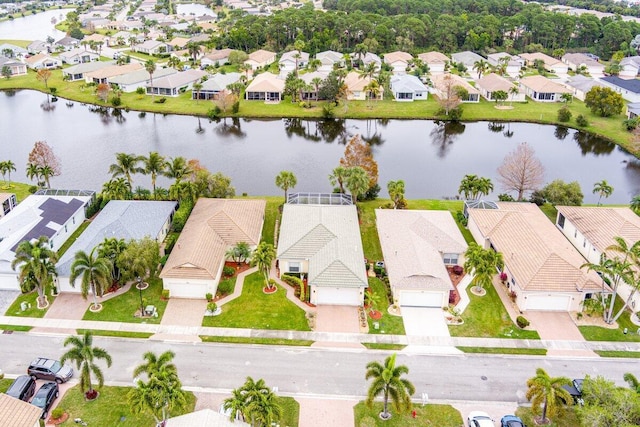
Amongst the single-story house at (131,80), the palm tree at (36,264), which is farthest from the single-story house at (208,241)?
the single-story house at (131,80)

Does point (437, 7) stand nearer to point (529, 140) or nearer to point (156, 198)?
point (529, 140)

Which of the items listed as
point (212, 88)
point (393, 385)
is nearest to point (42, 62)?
point (212, 88)

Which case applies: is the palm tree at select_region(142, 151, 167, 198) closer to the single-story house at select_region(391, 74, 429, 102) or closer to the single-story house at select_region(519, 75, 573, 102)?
the single-story house at select_region(391, 74, 429, 102)

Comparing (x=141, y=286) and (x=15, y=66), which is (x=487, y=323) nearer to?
(x=141, y=286)

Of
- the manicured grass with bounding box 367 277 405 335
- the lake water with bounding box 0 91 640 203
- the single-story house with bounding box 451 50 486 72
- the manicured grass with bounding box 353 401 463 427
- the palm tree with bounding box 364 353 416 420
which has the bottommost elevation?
the lake water with bounding box 0 91 640 203

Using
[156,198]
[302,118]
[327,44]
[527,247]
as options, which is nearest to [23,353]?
[156,198]

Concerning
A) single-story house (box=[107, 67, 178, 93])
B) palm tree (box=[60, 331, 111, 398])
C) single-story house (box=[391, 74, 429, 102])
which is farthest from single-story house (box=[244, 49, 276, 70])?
palm tree (box=[60, 331, 111, 398])
